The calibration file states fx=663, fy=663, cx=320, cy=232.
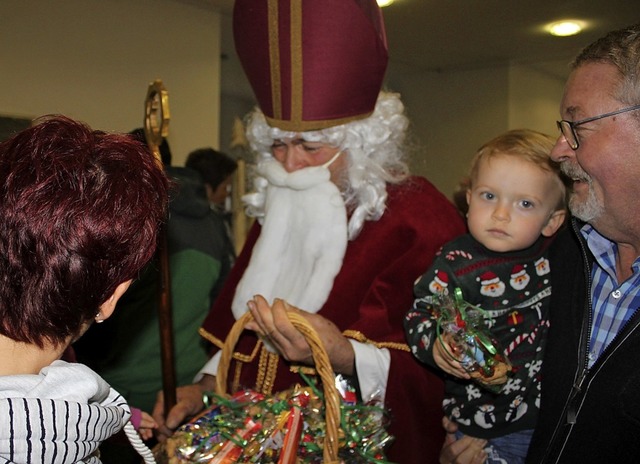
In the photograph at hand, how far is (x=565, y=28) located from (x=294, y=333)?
6.07 metres

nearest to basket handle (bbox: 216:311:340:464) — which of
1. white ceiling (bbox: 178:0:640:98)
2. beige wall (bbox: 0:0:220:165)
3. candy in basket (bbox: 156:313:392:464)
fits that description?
candy in basket (bbox: 156:313:392:464)

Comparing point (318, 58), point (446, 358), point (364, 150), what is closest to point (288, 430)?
point (446, 358)

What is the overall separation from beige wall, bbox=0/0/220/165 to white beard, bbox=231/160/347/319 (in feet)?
10.5

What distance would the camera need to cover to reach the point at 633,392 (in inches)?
55.3

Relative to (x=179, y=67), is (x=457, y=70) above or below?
above

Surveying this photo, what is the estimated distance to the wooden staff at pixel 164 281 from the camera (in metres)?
2.10

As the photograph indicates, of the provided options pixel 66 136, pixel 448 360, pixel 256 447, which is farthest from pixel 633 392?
pixel 66 136

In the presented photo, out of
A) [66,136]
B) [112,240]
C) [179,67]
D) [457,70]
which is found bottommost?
[112,240]

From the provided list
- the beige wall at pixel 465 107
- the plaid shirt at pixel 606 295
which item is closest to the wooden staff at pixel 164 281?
the plaid shirt at pixel 606 295

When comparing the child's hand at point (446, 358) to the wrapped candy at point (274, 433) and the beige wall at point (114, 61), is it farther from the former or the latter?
the beige wall at point (114, 61)

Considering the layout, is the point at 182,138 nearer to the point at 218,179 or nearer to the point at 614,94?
the point at 218,179

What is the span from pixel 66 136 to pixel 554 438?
1.26m

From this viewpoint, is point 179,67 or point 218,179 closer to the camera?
point 218,179

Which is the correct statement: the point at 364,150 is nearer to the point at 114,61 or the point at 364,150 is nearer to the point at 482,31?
the point at 114,61
